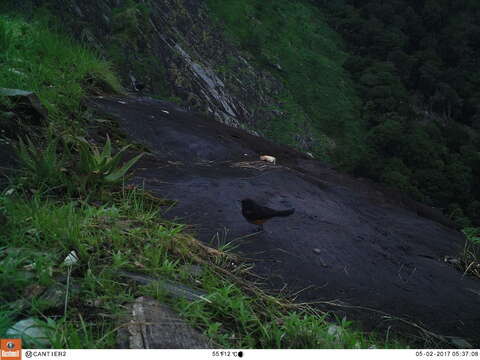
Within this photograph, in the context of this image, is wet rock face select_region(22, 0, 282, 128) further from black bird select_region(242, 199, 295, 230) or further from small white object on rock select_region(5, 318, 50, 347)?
small white object on rock select_region(5, 318, 50, 347)

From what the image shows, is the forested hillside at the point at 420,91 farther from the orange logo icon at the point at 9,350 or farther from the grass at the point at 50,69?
the orange logo icon at the point at 9,350

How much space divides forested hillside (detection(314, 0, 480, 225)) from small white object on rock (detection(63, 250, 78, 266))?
16.2m

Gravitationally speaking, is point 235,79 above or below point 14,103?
below

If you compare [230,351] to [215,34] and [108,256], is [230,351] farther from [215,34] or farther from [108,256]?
[215,34]

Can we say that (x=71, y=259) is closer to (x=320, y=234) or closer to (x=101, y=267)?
(x=101, y=267)

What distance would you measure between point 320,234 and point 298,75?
17.4 metres

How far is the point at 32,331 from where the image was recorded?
124 cm

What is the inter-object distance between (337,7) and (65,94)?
29340mm

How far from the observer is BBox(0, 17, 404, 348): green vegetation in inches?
53.9

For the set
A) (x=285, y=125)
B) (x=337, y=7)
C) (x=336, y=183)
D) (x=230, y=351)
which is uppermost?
(x=337, y=7)

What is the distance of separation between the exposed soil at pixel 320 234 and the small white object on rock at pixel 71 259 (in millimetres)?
707

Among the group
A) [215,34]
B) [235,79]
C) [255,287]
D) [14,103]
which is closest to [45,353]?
[255,287]

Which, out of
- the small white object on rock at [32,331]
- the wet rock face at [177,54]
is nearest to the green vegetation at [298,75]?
the wet rock face at [177,54]

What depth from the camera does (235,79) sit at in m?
15.0
